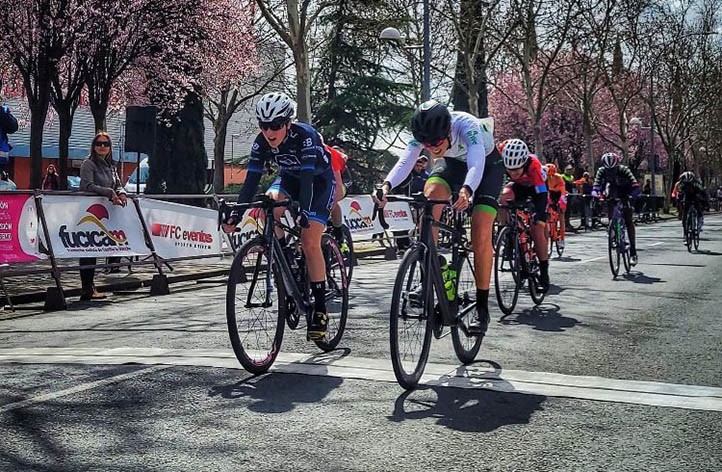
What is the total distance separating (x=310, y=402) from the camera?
212 inches

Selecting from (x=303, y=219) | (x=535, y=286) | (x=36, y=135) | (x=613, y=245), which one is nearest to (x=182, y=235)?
(x=535, y=286)

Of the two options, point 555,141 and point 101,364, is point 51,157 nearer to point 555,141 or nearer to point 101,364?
point 555,141

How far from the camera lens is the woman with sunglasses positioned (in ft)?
21.6

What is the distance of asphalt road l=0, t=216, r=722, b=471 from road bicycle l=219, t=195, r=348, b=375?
0.65ft

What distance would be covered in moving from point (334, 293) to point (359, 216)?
12390 millimetres

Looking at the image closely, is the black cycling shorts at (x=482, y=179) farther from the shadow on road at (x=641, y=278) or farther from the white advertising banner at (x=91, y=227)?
the shadow on road at (x=641, y=278)

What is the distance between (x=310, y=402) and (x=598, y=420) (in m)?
1.60

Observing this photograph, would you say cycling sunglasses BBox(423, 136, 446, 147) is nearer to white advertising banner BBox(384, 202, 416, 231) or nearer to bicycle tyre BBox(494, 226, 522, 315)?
bicycle tyre BBox(494, 226, 522, 315)

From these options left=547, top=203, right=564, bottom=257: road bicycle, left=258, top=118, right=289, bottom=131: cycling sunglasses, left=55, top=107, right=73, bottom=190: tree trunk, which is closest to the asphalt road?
left=258, top=118, right=289, bottom=131: cycling sunglasses

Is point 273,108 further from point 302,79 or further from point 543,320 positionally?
point 302,79

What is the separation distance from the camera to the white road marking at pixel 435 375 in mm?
5598

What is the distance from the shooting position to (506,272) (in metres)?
9.15

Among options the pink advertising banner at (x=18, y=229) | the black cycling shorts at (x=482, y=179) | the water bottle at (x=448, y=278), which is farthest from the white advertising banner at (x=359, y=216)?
the water bottle at (x=448, y=278)

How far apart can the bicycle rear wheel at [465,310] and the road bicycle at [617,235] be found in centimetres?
741
